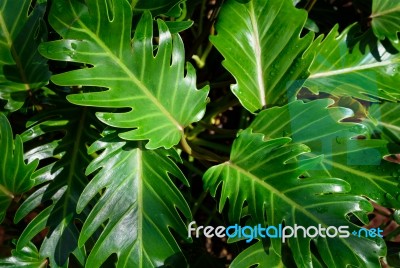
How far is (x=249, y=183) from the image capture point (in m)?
1.07

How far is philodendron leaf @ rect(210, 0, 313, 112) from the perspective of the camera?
117 centimetres

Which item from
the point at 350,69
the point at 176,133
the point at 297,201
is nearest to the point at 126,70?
the point at 176,133

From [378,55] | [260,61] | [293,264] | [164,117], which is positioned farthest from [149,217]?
[378,55]

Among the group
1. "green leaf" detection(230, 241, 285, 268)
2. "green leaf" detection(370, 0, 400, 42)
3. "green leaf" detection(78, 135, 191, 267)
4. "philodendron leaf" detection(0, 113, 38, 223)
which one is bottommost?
"green leaf" detection(230, 241, 285, 268)

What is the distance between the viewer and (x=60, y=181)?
1.18 metres

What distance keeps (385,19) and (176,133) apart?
0.68 m

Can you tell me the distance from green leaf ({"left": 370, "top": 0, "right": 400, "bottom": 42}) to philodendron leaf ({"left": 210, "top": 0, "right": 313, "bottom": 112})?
0.27m

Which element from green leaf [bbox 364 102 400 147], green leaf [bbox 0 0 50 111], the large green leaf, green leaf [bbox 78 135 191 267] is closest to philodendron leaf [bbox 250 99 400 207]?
green leaf [bbox 364 102 400 147]

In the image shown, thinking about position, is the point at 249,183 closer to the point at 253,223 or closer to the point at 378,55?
the point at 253,223

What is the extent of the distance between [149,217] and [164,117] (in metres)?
0.23

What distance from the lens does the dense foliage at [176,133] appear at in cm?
100

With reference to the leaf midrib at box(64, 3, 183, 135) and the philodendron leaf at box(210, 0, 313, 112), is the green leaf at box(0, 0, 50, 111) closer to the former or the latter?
the leaf midrib at box(64, 3, 183, 135)

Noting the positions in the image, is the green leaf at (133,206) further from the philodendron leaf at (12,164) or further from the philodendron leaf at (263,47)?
the philodendron leaf at (263,47)

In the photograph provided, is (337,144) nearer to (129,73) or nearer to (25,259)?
(129,73)
